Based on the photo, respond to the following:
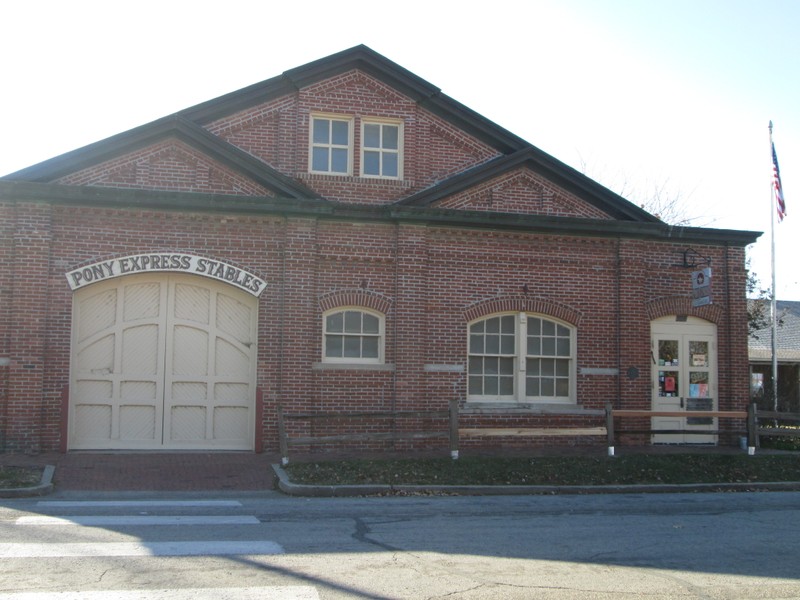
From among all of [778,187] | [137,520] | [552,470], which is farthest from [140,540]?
[778,187]

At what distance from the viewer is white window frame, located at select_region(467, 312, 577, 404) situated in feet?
54.4

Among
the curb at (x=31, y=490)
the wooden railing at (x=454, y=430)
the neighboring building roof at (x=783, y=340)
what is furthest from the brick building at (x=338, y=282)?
the neighboring building roof at (x=783, y=340)

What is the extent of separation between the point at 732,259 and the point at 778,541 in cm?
1051

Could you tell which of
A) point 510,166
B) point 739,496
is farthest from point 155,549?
point 510,166

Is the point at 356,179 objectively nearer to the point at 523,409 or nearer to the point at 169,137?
the point at 169,137

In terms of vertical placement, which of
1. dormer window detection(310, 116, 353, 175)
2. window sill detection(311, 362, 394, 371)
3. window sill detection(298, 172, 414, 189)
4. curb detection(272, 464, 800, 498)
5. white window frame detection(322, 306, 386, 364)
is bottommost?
curb detection(272, 464, 800, 498)

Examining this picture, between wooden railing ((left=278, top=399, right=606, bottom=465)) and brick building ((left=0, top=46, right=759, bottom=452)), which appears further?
brick building ((left=0, top=46, right=759, bottom=452))

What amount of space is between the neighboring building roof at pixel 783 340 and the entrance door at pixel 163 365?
23.7 metres

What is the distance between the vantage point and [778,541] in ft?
28.9

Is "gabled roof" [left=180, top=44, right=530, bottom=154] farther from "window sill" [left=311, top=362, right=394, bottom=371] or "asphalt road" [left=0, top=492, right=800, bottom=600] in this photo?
"asphalt road" [left=0, top=492, right=800, bottom=600]

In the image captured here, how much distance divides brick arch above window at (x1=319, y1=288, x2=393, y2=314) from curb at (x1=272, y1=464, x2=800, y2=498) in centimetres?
347

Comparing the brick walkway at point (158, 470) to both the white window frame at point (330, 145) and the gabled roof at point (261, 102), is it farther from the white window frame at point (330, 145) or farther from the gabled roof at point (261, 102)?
the white window frame at point (330, 145)

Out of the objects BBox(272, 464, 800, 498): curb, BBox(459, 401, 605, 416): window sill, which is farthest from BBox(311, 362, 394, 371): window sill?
BBox(272, 464, 800, 498): curb

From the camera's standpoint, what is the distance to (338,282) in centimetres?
1577
